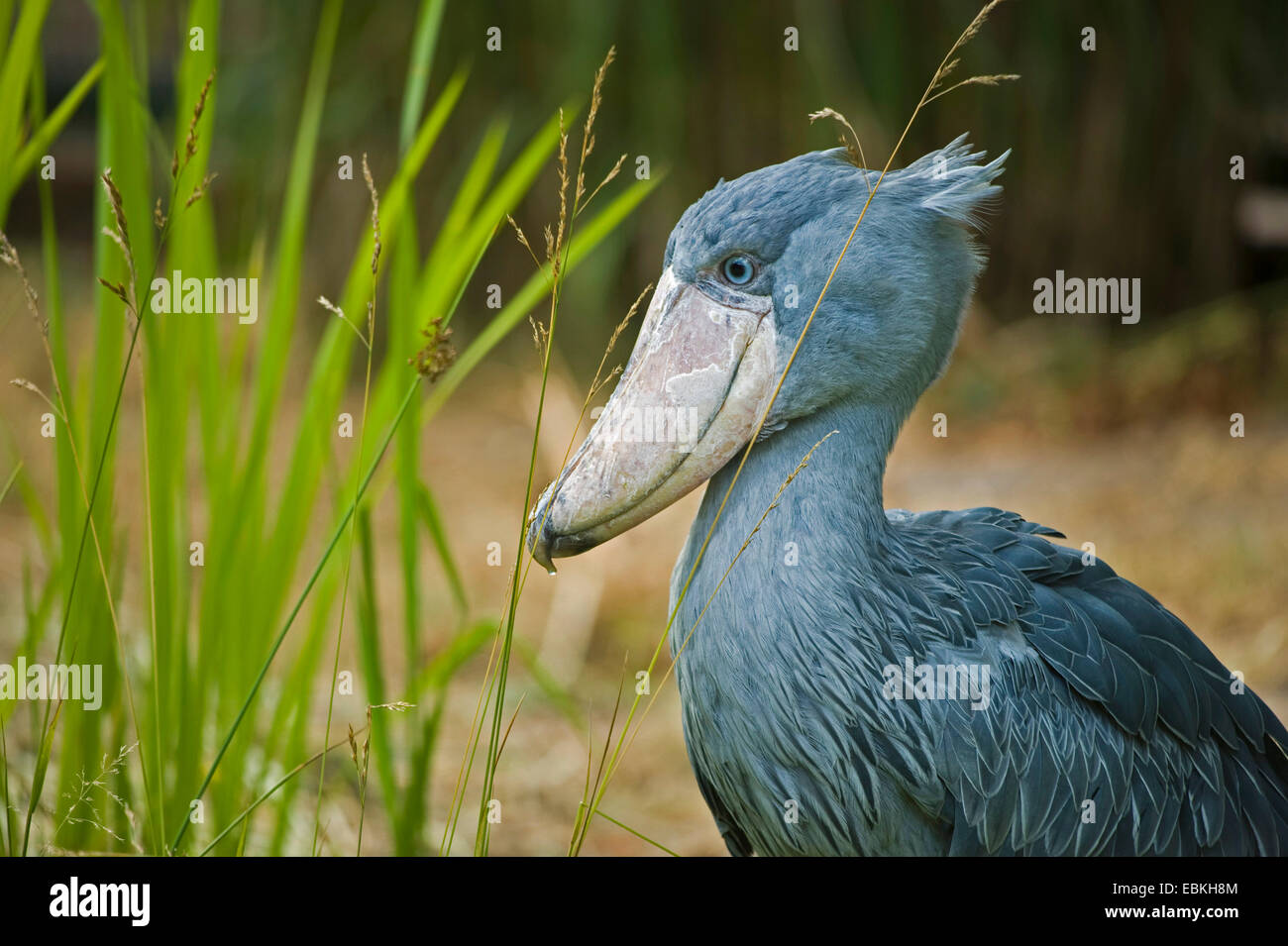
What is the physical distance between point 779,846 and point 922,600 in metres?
0.31

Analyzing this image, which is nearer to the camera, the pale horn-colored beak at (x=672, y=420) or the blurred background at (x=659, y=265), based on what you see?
the pale horn-colored beak at (x=672, y=420)

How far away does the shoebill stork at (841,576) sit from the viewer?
1.26m

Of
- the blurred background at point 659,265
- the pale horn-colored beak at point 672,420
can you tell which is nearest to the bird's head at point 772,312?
the pale horn-colored beak at point 672,420

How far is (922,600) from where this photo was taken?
1305mm

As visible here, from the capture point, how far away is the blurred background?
3055 millimetres

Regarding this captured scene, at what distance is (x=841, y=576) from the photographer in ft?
4.15

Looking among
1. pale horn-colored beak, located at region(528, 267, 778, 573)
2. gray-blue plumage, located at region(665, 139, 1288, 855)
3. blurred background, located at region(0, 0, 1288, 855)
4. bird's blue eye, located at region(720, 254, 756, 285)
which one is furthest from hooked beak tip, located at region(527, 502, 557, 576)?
blurred background, located at region(0, 0, 1288, 855)

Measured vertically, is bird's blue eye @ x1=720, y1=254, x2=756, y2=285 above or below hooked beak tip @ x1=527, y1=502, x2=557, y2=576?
above

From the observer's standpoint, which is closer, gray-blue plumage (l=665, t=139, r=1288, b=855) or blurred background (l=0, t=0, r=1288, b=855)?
gray-blue plumage (l=665, t=139, r=1288, b=855)

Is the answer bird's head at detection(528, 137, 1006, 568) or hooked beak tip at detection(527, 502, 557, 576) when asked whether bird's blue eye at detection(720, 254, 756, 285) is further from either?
hooked beak tip at detection(527, 502, 557, 576)

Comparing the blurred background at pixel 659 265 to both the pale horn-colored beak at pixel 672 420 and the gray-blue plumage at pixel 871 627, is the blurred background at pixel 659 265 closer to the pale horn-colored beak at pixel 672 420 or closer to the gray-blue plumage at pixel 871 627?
the gray-blue plumage at pixel 871 627

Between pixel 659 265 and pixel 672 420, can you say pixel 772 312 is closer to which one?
pixel 672 420
